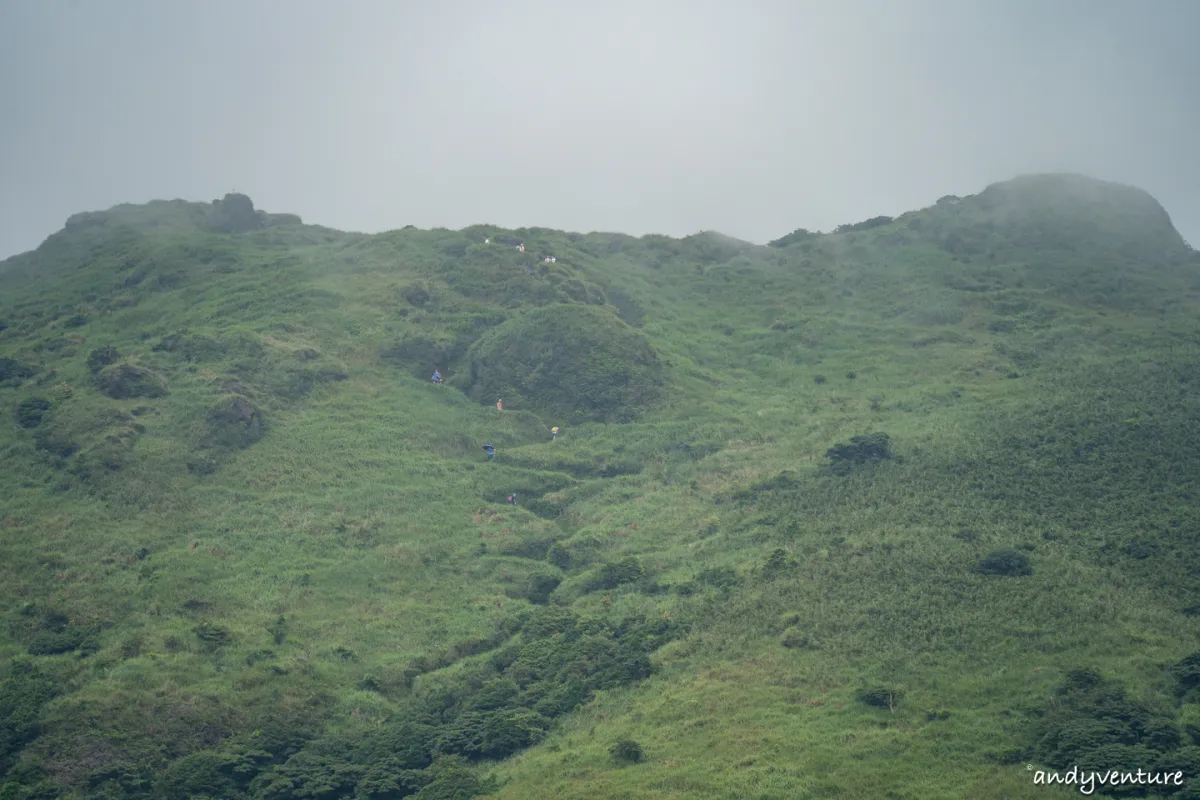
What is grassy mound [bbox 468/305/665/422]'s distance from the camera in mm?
101875

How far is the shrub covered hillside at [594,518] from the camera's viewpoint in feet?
170

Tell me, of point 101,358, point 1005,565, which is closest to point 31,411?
point 101,358

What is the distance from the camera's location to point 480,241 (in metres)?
132

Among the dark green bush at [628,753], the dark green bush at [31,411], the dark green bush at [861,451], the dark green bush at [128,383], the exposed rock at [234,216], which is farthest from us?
Result: the exposed rock at [234,216]

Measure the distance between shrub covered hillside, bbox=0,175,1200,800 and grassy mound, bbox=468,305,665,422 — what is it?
1.22ft

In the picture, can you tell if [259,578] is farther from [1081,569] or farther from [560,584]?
[1081,569]

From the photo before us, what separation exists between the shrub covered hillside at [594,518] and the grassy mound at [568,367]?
1.22ft

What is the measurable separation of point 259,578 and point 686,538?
28.3 meters

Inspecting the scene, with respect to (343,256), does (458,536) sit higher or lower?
lower

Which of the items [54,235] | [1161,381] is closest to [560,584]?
[1161,381]

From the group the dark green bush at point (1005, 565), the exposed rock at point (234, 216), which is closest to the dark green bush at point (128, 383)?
the exposed rock at point (234, 216)

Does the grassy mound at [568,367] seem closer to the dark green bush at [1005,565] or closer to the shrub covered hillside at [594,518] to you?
the shrub covered hillside at [594,518]

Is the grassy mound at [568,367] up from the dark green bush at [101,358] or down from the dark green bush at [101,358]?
down

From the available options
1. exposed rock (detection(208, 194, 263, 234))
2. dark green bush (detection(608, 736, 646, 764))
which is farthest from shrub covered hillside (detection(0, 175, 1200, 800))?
exposed rock (detection(208, 194, 263, 234))
